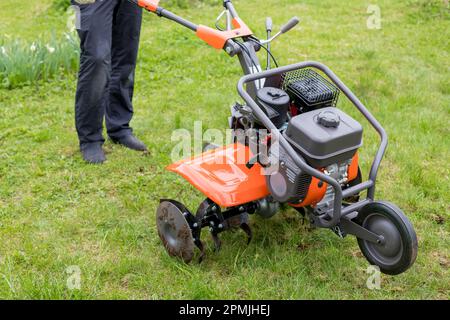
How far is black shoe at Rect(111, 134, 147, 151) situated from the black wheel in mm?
1866

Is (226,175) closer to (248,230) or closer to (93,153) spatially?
(248,230)

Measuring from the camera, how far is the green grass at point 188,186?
8.52 feet

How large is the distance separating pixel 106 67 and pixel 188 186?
903mm

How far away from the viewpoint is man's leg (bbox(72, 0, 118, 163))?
3363 mm

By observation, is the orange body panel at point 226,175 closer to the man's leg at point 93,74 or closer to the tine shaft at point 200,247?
the tine shaft at point 200,247

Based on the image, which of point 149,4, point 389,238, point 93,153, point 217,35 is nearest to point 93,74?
point 93,153

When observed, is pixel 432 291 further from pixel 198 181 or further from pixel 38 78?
pixel 38 78

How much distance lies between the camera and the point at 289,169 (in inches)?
92.0

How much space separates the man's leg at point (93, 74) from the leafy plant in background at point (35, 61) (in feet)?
4.27

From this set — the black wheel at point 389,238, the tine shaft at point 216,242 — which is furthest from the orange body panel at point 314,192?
the tine shaft at point 216,242

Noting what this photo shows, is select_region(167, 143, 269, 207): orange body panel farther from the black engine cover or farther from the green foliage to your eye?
the green foliage
